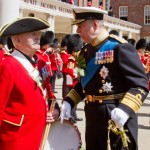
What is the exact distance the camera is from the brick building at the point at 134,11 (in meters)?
Result: 43.0

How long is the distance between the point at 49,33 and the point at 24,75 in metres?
7.40

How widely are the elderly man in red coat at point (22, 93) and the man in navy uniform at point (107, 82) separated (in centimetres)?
39

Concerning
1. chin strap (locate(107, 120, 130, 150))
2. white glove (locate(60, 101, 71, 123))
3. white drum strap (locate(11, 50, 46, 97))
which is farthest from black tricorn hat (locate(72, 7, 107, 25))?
chin strap (locate(107, 120, 130, 150))

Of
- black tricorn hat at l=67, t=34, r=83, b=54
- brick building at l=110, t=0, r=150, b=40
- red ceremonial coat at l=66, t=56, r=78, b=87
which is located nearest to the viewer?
red ceremonial coat at l=66, t=56, r=78, b=87

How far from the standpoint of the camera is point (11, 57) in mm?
3215

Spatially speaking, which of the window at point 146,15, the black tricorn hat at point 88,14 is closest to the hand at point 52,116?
the black tricorn hat at point 88,14

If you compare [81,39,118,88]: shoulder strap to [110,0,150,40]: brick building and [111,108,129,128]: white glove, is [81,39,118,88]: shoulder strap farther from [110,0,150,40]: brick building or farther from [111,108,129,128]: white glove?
[110,0,150,40]: brick building

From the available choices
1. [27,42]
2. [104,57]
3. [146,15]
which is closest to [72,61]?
[104,57]

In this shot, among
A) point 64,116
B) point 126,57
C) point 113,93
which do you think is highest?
point 126,57

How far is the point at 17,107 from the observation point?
311 cm

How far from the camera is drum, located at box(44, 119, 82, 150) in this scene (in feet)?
11.8

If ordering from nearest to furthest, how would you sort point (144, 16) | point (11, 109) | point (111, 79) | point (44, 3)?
point (11, 109)
point (111, 79)
point (44, 3)
point (144, 16)

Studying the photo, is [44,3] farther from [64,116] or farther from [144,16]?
[144,16]

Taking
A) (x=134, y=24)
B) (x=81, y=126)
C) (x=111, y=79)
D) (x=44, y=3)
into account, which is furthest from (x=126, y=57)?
(x=134, y=24)
